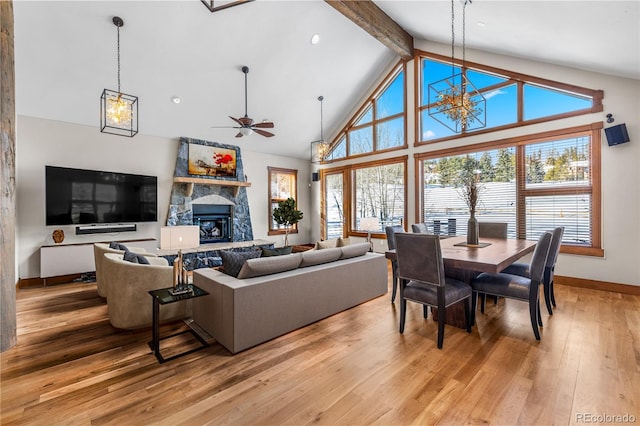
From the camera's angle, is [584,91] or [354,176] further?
[354,176]

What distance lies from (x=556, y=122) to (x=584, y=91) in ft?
1.71

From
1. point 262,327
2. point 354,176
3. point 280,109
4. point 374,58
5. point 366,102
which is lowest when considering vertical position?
point 262,327

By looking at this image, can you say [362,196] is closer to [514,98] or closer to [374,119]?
[374,119]

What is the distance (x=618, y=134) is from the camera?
4.07 metres

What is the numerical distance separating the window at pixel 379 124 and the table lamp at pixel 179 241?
5.39 meters

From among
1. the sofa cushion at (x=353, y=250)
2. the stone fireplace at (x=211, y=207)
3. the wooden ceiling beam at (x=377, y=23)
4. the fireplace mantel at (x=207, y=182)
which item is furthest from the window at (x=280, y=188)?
the sofa cushion at (x=353, y=250)

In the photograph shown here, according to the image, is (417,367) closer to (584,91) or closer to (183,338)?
(183,338)

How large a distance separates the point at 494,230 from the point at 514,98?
2.58 m

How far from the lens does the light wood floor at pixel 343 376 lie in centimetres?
178

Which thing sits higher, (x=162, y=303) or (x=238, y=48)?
(x=238, y=48)

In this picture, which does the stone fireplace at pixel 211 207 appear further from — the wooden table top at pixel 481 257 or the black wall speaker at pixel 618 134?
the black wall speaker at pixel 618 134

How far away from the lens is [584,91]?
4410mm

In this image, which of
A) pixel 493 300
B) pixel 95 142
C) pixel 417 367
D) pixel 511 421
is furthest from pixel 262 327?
pixel 95 142

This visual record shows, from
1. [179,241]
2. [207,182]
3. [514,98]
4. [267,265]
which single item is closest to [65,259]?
[207,182]
